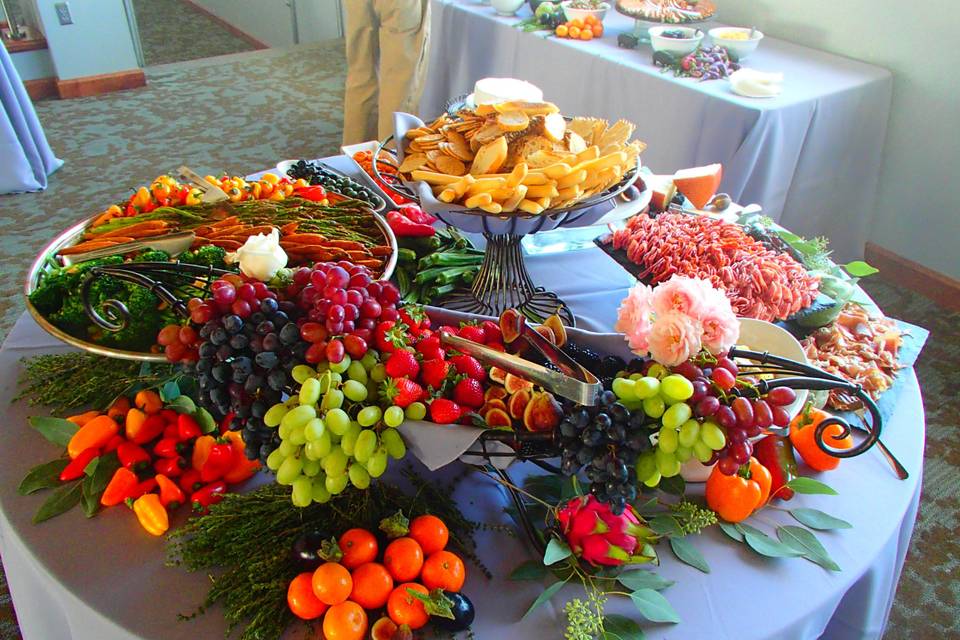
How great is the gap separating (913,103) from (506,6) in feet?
4.99

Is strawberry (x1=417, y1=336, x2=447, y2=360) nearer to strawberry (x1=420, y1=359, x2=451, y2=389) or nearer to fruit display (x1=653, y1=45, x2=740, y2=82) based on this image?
strawberry (x1=420, y1=359, x2=451, y2=389)

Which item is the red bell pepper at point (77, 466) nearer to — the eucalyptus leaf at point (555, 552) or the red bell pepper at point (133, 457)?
the red bell pepper at point (133, 457)

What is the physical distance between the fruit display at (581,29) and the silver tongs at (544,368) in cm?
215

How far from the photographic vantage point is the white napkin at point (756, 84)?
208 cm

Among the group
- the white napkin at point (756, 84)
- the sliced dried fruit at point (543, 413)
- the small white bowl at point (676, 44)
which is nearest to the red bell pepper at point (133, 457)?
the sliced dried fruit at point (543, 413)

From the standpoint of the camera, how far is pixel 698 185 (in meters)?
1.47

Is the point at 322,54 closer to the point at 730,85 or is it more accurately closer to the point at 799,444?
the point at 730,85

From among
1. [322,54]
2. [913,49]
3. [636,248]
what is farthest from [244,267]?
[322,54]

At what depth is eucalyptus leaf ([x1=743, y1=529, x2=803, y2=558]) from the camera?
0.79 m

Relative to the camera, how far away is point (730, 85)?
85.4 inches

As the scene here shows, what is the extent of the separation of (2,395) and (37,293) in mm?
149

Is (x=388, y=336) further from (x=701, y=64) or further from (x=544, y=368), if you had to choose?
(x=701, y=64)

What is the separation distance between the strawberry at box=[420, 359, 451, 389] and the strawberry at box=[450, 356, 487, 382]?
0.03m

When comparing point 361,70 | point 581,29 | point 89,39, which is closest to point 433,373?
point 581,29
